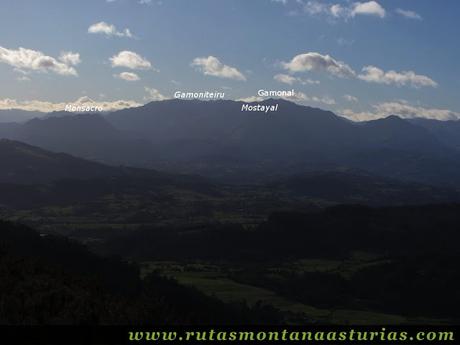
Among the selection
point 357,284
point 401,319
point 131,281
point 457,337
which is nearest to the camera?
point 457,337

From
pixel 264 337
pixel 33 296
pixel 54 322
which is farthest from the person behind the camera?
pixel 264 337

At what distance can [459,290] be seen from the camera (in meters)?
200

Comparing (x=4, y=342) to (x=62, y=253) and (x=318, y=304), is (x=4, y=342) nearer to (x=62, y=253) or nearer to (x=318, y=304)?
(x=62, y=253)

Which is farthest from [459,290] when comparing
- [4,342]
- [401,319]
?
[4,342]

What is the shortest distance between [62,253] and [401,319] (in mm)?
97019

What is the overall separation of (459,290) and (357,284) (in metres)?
36.8

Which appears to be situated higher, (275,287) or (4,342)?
(4,342)

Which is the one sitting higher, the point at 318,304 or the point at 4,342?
the point at 4,342

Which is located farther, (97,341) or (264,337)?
(264,337)

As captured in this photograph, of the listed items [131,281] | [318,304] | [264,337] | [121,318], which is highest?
[121,318]

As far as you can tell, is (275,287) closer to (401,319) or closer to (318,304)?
(318,304)

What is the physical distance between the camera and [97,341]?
39.8 meters

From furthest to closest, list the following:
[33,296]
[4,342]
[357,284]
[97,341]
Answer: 1. [357,284]
2. [33,296]
3. [97,341]
4. [4,342]

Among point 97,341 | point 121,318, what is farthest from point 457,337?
point 97,341
